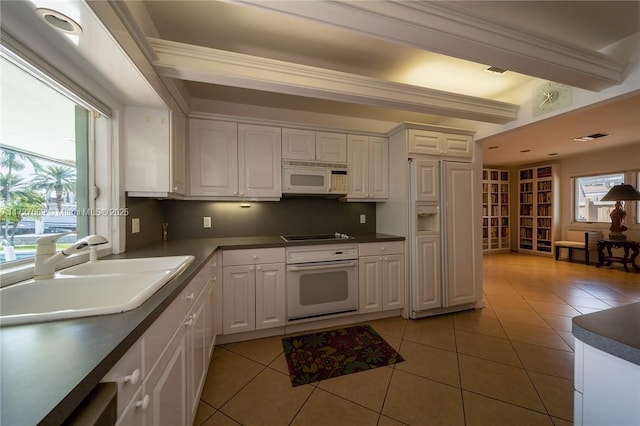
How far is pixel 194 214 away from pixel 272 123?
133 centimetres

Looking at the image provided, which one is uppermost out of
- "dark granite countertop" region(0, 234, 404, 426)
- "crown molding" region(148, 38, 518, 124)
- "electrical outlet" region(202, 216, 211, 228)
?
"crown molding" region(148, 38, 518, 124)

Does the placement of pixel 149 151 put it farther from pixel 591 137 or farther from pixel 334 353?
pixel 591 137

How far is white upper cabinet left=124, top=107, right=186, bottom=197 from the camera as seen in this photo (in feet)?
6.10

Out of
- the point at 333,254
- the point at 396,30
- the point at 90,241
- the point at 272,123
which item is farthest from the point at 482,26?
the point at 90,241

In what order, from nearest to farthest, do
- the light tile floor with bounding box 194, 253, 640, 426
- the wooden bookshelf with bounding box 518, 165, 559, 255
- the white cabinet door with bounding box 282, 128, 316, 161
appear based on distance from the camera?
the light tile floor with bounding box 194, 253, 640, 426 → the white cabinet door with bounding box 282, 128, 316, 161 → the wooden bookshelf with bounding box 518, 165, 559, 255

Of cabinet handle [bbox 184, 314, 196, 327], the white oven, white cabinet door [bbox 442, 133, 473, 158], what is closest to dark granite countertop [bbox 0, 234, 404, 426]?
cabinet handle [bbox 184, 314, 196, 327]

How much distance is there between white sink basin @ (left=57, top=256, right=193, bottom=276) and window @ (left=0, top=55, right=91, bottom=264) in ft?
0.72

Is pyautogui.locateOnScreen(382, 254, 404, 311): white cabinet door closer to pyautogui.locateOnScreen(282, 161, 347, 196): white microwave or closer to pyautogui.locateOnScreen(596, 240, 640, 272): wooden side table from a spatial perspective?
pyautogui.locateOnScreen(282, 161, 347, 196): white microwave

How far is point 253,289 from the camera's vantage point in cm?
230

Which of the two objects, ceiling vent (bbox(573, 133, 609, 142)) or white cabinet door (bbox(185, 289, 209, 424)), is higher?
ceiling vent (bbox(573, 133, 609, 142))

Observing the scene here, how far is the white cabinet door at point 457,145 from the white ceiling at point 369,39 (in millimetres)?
357

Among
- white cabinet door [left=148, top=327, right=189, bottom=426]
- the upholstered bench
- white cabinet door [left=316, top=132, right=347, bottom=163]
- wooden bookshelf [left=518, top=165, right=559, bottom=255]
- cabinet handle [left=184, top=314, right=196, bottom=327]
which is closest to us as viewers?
white cabinet door [left=148, top=327, right=189, bottom=426]

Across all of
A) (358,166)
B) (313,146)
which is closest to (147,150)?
(313,146)

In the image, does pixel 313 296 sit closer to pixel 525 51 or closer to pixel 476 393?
pixel 476 393
